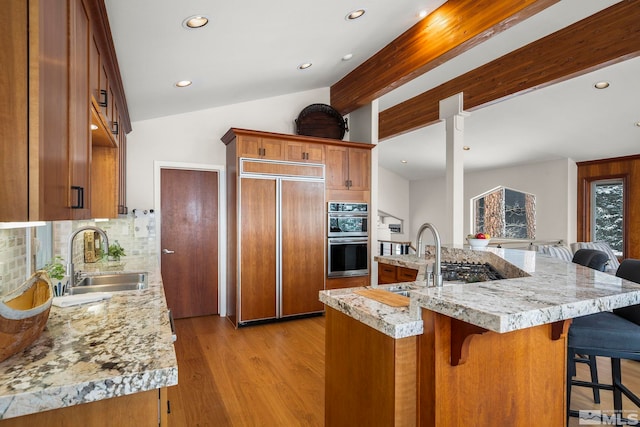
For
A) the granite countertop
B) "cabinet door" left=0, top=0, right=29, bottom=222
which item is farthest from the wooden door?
"cabinet door" left=0, top=0, right=29, bottom=222

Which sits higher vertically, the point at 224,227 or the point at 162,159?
the point at 162,159

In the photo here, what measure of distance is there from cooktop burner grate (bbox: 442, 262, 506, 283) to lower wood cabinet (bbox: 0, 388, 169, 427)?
6.34 feet

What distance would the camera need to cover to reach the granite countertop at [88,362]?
3.02 ft

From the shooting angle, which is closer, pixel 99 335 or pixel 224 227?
pixel 99 335

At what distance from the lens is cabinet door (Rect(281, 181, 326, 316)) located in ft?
14.2

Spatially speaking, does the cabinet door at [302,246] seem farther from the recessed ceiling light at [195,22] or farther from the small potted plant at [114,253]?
the recessed ceiling light at [195,22]

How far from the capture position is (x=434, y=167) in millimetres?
8570

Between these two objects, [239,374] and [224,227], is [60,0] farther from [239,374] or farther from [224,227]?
[224,227]

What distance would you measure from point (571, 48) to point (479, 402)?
3.55 m

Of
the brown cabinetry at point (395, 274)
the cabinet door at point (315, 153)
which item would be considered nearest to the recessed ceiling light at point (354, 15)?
the cabinet door at point (315, 153)

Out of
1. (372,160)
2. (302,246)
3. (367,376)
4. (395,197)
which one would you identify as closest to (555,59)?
(372,160)

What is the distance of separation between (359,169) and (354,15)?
7.26ft

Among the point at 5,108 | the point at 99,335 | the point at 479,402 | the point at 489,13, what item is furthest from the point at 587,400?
the point at 5,108

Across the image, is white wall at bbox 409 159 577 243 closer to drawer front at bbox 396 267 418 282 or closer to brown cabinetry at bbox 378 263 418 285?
brown cabinetry at bbox 378 263 418 285
